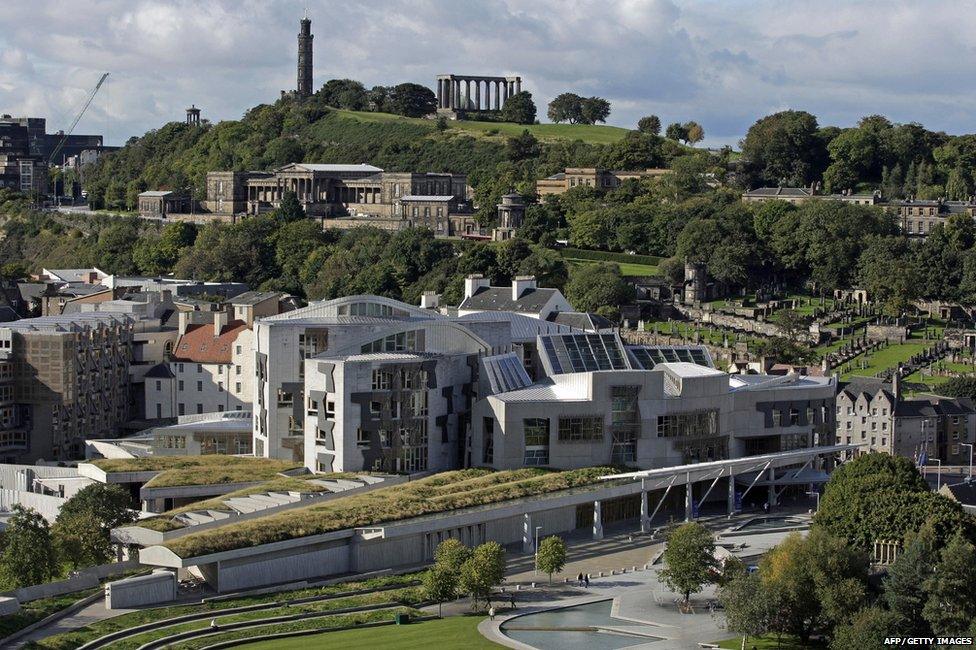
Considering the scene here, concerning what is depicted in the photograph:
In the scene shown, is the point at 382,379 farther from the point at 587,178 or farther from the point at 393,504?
the point at 587,178

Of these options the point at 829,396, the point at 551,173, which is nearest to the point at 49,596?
the point at 829,396

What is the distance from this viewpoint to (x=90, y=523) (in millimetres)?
63906

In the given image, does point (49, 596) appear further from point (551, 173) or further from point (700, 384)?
point (551, 173)

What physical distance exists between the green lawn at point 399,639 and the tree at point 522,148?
461ft

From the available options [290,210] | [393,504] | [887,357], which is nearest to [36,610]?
[393,504]

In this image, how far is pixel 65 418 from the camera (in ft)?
293

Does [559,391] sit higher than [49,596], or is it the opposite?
[559,391]

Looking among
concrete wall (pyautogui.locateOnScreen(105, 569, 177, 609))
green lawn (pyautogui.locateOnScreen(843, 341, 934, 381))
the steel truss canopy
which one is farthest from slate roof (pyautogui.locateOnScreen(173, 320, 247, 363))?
concrete wall (pyautogui.locateOnScreen(105, 569, 177, 609))

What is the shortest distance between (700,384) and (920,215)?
8586cm

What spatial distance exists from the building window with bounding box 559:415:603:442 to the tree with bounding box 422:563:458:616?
1822cm

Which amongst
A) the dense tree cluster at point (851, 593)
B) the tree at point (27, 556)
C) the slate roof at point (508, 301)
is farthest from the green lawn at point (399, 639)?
the slate roof at point (508, 301)

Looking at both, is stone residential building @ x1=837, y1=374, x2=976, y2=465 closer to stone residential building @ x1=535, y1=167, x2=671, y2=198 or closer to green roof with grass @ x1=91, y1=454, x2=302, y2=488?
green roof with grass @ x1=91, y1=454, x2=302, y2=488

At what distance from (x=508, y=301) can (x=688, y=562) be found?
48075 mm

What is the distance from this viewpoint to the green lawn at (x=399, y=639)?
5334 centimetres
